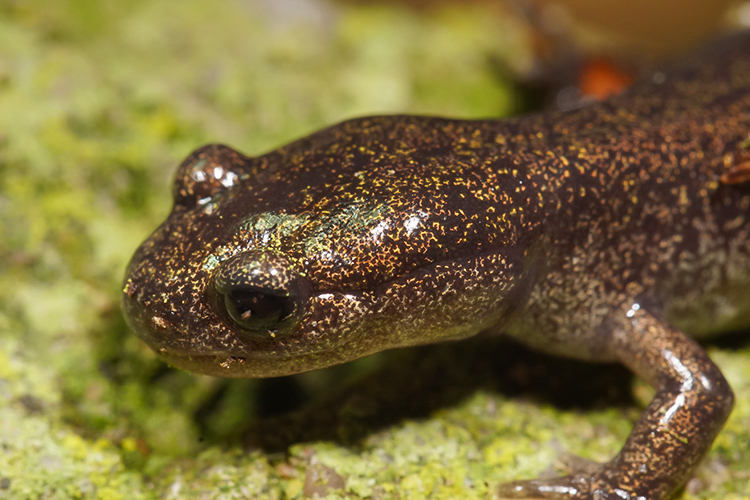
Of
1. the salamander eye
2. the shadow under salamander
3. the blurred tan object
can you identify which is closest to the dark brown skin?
the salamander eye

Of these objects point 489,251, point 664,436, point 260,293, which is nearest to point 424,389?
point 489,251

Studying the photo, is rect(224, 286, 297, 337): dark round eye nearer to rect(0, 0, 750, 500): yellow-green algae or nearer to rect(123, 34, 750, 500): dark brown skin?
rect(123, 34, 750, 500): dark brown skin

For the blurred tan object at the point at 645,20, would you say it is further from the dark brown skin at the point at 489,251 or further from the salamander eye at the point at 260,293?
the salamander eye at the point at 260,293

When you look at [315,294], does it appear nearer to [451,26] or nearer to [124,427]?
[124,427]

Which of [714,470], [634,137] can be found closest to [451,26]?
[634,137]

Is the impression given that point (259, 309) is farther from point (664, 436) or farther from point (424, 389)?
point (664, 436)

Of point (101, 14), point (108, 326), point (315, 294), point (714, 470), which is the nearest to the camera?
point (315, 294)
